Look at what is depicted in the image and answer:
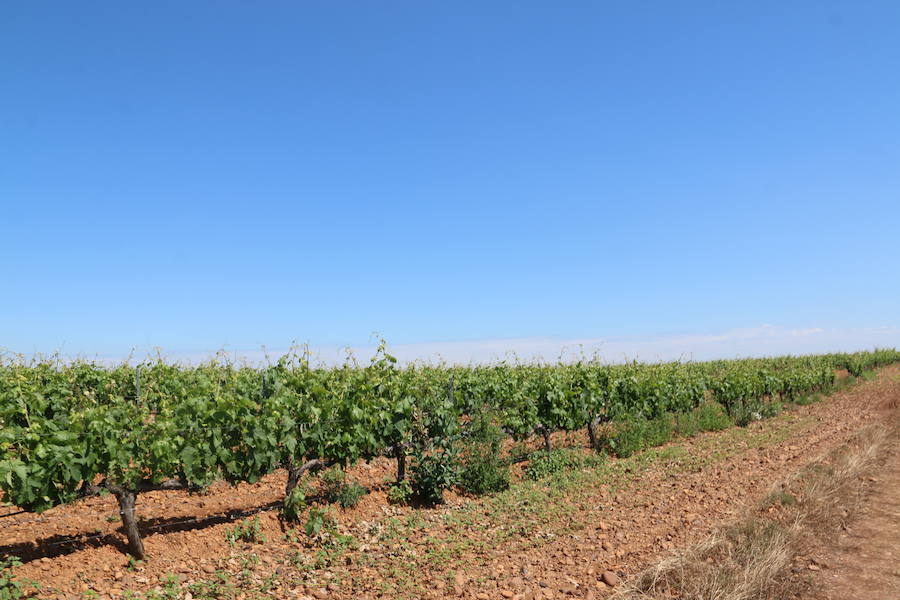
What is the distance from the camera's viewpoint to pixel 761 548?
6086 millimetres

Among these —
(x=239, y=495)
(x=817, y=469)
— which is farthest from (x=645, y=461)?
(x=239, y=495)

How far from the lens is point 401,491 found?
8.65 m

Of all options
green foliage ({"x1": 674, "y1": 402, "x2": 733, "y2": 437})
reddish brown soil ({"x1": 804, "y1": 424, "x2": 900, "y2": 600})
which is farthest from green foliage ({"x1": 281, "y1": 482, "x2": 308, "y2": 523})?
green foliage ({"x1": 674, "y1": 402, "x2": 733, "y2": 437})

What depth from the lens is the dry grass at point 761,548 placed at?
17.6ft

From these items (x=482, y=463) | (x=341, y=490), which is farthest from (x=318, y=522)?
(x=482, y=463)

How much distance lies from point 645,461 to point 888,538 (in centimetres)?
451

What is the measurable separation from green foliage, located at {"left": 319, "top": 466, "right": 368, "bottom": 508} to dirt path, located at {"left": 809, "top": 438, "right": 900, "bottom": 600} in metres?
5.31

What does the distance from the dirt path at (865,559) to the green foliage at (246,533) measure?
5753 mm

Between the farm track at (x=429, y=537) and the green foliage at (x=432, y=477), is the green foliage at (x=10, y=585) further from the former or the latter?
the green foliage at (x=432, y=477)

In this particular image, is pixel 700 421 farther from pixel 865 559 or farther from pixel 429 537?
pixel 429 537

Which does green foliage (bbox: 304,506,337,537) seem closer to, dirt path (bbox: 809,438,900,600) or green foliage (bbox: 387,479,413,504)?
green foliage (bbox: 387,479,413,504)

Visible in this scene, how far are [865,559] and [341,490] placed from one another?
6.23 m

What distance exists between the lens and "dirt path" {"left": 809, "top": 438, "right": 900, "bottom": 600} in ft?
18.4

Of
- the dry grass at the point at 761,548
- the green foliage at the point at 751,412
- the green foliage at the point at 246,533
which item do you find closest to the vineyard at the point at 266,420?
the green foliage at the point at 246,533
